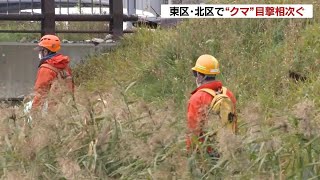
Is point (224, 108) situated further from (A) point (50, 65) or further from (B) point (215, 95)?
(A) point (50, 65)

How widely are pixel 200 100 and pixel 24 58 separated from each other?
7899 mm

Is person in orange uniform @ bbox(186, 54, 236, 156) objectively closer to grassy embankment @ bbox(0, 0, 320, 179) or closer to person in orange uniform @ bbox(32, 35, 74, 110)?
grassy embankment @ bbox(0, 0, 320, 179)

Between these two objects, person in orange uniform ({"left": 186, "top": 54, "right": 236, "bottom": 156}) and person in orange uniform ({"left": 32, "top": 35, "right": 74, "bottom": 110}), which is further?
person in orange uniform ({"left": 32, "top": 35, "right": 74, "bottom": 110})

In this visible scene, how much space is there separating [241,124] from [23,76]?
28.7ft

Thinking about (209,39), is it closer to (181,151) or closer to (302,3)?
(302,3)

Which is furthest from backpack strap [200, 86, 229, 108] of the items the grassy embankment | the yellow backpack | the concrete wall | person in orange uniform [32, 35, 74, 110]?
the concrete wall

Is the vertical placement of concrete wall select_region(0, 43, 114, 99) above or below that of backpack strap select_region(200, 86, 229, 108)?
below

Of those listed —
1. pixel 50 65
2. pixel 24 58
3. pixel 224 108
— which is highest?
pixel 50 65

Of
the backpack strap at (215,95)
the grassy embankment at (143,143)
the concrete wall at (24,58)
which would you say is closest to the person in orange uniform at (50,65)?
the grassy embankment at (143,143)

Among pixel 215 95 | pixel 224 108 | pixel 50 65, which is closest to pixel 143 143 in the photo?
pixel 224 108

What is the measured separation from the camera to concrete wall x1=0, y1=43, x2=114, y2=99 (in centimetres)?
1454

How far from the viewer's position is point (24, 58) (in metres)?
14.6

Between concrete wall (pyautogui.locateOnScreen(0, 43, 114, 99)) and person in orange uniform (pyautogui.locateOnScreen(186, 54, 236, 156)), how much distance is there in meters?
6.90

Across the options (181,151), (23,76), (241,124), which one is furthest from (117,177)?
(23,76)
